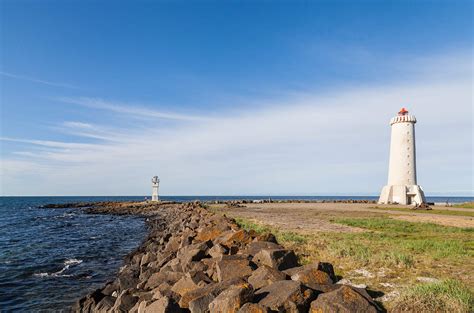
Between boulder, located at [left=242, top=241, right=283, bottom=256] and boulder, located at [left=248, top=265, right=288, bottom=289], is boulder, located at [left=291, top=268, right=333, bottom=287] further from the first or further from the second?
boulder, located at [left=242, top=241, right=283, bottom=256]

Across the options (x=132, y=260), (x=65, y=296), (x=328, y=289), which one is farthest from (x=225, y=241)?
(x=132, y=260)

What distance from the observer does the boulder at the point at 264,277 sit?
6.61 m

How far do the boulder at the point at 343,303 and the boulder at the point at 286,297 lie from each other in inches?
7.2

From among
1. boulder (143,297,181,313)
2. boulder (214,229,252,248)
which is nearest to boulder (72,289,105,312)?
boulder (214,229,252,248)

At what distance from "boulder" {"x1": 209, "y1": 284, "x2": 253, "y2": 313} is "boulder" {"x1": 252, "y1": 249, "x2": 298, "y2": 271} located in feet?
7.62

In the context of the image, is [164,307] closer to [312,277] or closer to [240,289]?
[240,289]

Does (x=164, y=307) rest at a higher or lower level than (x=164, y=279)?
higher

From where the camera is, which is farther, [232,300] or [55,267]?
[55,267]

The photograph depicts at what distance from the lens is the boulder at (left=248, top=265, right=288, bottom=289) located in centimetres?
661

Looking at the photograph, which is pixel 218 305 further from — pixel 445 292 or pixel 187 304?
pixel 445 292

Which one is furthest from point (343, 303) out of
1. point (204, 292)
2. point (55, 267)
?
point (55, 267)

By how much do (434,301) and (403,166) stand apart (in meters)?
49.8

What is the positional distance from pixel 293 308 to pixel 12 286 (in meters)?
14.1

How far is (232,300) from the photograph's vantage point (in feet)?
18.1
